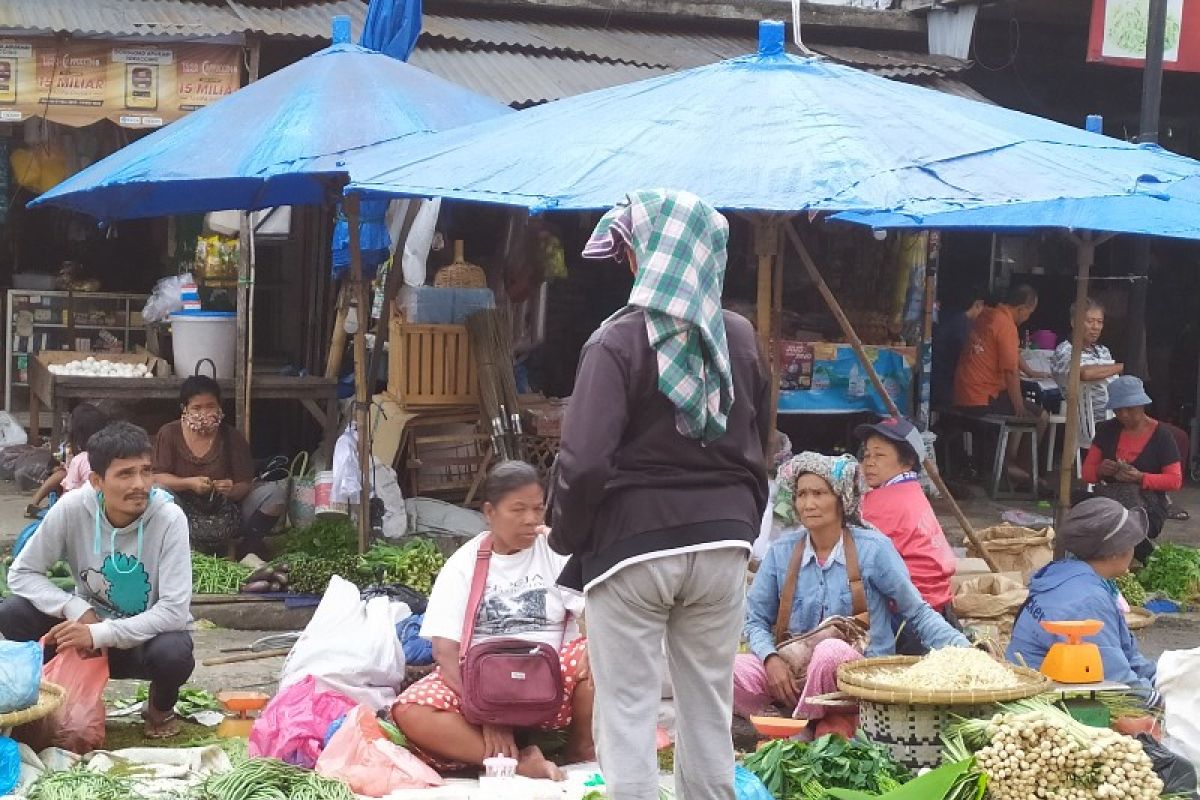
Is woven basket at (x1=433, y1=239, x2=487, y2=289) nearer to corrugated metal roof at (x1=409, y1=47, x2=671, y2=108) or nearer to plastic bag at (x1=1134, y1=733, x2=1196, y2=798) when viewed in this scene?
corrugated metal roof at (x1=409, y1=47, x2=671, y2=108)

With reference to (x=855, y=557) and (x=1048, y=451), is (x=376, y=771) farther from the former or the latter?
(x=1048, y=451)

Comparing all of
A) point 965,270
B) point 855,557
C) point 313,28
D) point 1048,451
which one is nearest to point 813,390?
point 1048,451

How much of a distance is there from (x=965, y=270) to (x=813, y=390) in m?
3.27

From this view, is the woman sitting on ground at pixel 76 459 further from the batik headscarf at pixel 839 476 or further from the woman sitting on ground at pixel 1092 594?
the woman sitting on ground at pixel 1092 594

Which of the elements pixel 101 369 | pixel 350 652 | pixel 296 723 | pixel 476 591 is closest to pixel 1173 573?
pixel 476 591

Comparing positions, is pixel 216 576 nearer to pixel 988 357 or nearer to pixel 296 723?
pixel 296 723

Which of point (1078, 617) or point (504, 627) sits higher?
point (1078, 617)

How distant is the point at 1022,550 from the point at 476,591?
160 inches

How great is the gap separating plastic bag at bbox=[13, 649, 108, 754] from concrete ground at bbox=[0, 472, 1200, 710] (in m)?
0.97

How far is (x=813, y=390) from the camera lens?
435 inches

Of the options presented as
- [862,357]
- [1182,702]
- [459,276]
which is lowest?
[1182,702]

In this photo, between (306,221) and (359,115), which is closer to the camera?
(359,115)

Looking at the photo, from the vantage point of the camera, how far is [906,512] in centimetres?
663

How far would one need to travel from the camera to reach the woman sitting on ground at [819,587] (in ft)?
19.4
